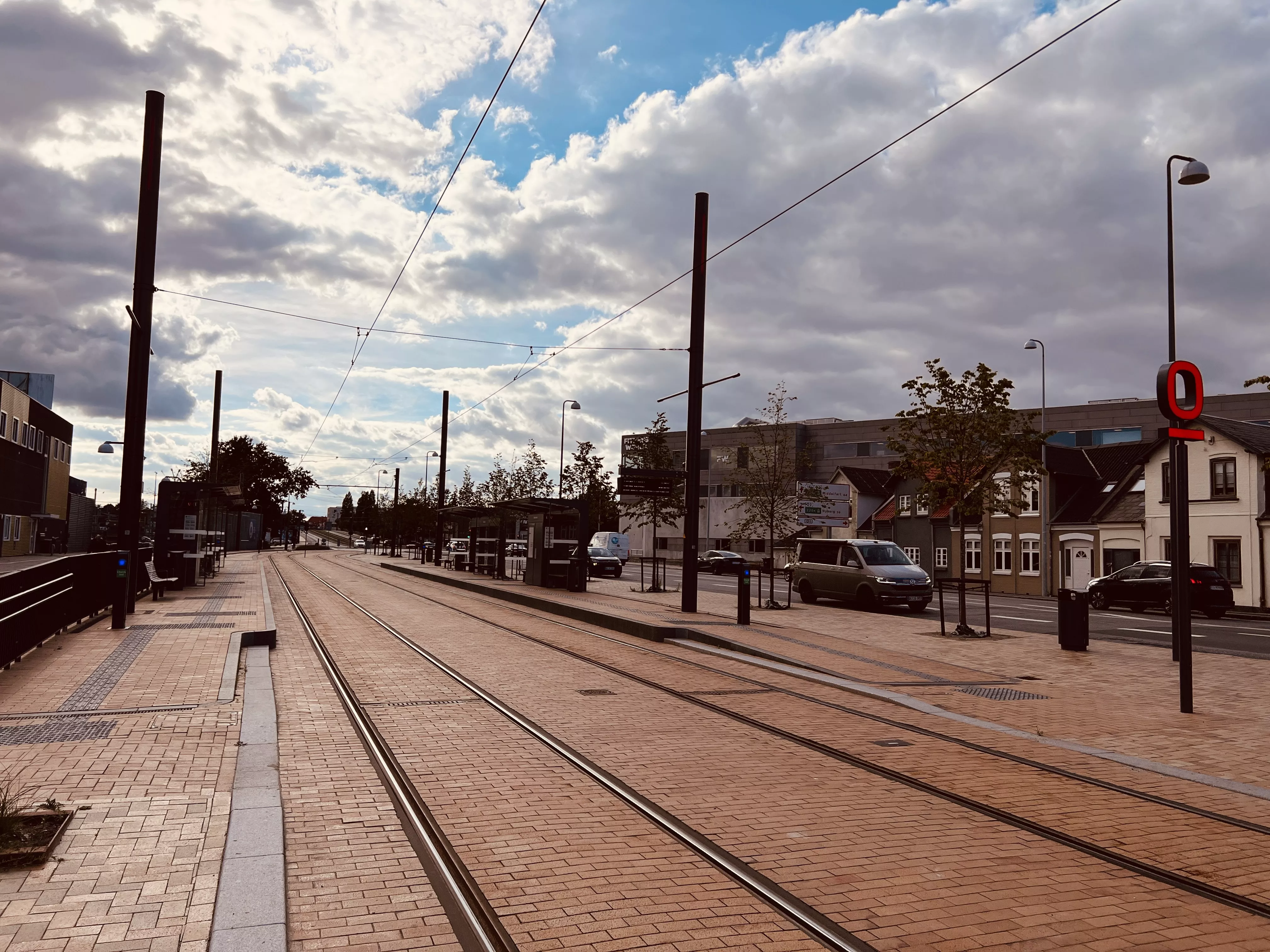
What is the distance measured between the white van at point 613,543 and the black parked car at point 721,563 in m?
4.30

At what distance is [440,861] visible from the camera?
518cm

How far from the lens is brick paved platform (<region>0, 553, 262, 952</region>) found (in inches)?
164

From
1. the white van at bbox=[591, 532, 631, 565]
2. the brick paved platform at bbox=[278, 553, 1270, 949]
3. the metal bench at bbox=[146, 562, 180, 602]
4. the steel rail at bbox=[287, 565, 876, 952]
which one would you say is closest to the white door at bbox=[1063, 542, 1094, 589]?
the white van at bbox=[591, 532, 631, 565]

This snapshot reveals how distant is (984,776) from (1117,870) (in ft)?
7.12

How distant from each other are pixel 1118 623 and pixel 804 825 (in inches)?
872

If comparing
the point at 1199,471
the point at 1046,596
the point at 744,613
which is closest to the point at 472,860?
the point at 744,613

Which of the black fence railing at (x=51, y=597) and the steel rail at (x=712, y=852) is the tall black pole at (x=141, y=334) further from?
the steel rail at (x=712, y=852)

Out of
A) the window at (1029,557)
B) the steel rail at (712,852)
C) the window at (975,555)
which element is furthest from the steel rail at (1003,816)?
the window at (975,555)

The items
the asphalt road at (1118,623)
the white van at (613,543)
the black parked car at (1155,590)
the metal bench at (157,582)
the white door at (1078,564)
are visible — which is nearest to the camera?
the asphalt road at (1118,623)

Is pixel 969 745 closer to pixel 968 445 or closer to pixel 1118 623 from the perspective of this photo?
Answer: pixel 968 445

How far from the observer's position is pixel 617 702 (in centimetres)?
1049

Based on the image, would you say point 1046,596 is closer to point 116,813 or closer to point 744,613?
point 744,613

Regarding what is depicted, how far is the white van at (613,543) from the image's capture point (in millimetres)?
54938

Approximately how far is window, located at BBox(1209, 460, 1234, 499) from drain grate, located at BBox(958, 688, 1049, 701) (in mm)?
30331
